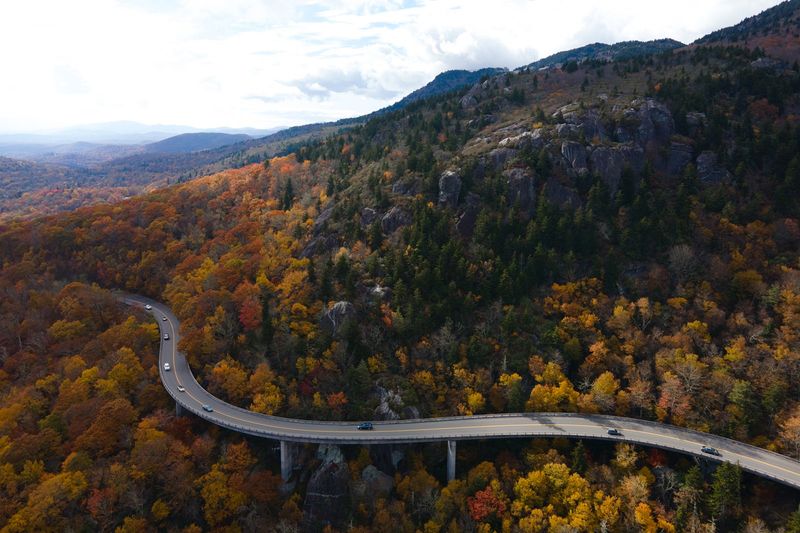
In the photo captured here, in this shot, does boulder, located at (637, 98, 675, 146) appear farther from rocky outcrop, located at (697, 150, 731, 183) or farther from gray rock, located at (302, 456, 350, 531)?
gray rock, located at (302, 456, 350, 531)

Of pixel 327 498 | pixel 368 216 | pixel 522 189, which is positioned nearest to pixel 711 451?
pixel 327 498

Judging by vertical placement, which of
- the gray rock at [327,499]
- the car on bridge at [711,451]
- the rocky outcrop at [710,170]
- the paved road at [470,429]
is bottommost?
the gray rock at [327,499]

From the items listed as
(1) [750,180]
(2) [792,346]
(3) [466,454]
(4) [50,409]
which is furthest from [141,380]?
(1) [750,180]

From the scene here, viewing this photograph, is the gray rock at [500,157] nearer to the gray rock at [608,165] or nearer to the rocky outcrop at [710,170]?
the gray rock at [608,165]

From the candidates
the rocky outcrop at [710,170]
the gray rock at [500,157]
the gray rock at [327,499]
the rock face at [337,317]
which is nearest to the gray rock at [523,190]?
the gray rock at [500,157]

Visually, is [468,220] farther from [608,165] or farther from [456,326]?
[608,165]

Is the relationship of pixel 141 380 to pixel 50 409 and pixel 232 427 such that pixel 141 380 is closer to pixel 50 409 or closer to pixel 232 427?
pixel 50 409
